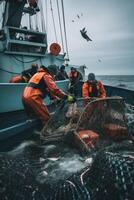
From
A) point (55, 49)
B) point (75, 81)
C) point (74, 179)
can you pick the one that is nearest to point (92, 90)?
point (75, 81)

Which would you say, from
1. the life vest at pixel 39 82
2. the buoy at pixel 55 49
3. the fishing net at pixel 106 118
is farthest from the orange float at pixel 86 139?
the buoy at pixel 55 49

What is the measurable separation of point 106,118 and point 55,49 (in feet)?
25.4

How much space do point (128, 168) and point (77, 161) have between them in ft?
7.43

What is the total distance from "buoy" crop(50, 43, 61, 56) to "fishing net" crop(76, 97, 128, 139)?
7635mm

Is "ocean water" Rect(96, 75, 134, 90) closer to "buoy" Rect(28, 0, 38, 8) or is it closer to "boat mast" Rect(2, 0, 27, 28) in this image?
"buoy" Rect(28, 0, 38, 8)

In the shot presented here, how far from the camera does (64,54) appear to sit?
14273 mm

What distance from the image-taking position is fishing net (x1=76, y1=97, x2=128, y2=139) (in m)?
5.90

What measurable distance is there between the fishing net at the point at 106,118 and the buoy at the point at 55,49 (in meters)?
7.63

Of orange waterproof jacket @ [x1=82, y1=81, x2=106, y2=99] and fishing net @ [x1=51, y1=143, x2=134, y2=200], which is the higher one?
orange waterproof jacket @ [x1=82, y1=81, x2=106, y2=99]

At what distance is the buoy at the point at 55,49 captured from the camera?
13094 mm

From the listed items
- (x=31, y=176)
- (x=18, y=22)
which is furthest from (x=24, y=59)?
(x=31, y=176)

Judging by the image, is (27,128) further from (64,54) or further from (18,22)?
(64,54)

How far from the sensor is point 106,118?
615cm

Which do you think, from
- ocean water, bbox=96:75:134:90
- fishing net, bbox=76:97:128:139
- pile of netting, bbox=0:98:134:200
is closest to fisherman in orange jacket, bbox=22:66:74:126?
fishing net, bbox=76:97:128:139
